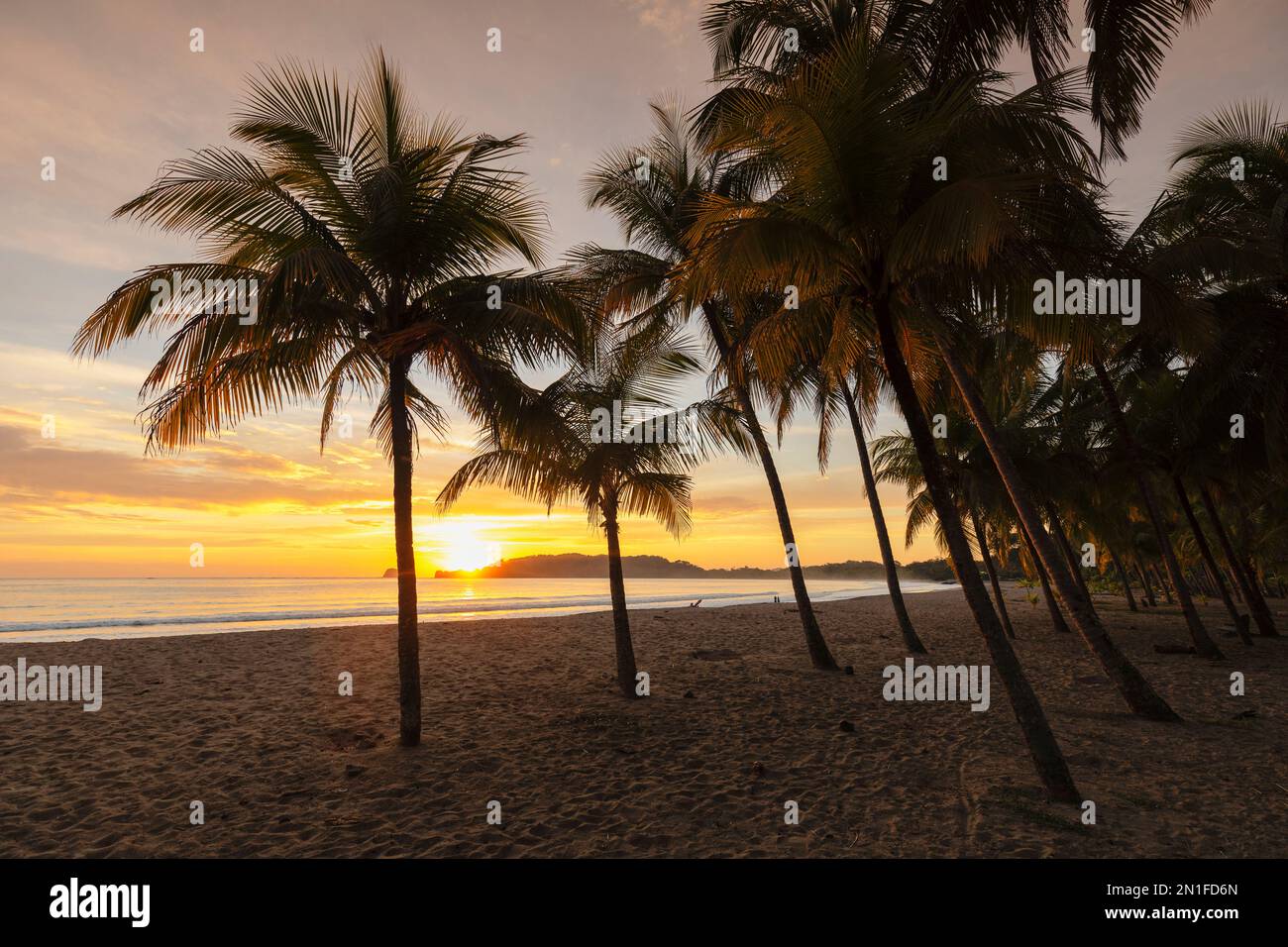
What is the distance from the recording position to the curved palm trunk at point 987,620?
215 inches

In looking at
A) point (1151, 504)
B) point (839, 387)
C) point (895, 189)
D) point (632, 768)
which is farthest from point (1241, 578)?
point (632, 768)

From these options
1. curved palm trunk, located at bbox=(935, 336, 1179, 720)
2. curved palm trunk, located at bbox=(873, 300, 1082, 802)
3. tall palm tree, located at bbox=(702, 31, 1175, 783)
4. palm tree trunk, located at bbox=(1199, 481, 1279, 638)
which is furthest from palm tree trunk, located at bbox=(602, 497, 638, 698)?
palm tree trunk, located at bbox=(1199, 481, 1279, 638)

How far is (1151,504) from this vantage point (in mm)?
11773

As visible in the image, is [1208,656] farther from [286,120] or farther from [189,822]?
[286,120]

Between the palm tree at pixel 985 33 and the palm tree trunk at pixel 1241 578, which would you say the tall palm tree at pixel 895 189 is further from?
the palm tree trunk at pixel 1241 578

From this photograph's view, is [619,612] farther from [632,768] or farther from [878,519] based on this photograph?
[878,519]

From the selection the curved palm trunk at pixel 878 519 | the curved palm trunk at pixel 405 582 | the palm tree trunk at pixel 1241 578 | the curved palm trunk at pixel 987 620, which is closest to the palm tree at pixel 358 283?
the curved palm trunk at pixel 405 582

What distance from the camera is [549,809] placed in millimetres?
5492

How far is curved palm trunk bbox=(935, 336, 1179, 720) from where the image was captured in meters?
7.30

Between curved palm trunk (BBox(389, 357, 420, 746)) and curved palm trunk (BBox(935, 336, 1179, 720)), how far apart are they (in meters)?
7.15

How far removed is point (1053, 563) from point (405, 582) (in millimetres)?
8343

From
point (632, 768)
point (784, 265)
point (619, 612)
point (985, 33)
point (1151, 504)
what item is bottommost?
point (632, 768)

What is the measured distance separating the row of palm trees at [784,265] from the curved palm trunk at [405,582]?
0.12 feet
